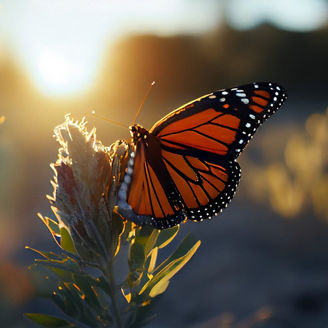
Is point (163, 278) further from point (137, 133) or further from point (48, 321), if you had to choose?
point (137, 133)

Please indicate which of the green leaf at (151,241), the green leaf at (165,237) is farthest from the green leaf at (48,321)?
the green leaf at (165,237)

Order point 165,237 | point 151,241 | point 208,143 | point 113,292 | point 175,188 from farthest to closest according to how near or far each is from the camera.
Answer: point 208,143 → point 175,188 → point 165,237 → point 151,241 → point 113,292

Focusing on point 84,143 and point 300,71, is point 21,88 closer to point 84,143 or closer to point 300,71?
point 300,71

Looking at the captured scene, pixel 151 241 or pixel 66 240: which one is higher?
pixel 66 240

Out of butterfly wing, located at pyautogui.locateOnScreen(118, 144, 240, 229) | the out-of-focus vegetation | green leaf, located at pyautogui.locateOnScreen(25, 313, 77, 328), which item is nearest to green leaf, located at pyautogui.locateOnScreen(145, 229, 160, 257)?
butterfly wing, located at pyautogui.locateOnScreen(118, 144, 240, 229)

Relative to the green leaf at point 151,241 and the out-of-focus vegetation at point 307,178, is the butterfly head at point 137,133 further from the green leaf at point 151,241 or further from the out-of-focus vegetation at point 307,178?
the out-of-focus vegetation at point 307,178

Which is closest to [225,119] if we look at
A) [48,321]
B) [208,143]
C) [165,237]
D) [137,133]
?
[208,143]

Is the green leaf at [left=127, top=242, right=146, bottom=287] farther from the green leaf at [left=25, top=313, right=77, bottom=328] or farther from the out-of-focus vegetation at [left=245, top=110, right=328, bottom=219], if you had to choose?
the out-of-focus vegetation at [left=245, top=110, right=328, bottom=219]
